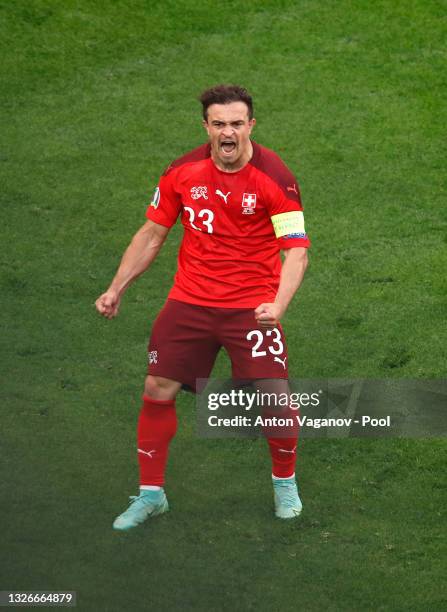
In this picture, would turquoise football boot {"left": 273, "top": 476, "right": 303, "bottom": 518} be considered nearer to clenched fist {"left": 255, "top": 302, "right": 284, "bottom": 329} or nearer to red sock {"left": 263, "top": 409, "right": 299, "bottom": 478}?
red sock {"left": 263, "top": 409, "right": 299, "bottom": 478}

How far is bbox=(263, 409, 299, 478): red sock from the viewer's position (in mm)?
8383

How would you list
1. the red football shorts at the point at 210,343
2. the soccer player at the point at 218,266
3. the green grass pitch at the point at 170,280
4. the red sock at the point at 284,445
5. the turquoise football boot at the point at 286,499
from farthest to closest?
the turquoise football boot at the point at 286,499, the red sock at the point at 284,445, the red football shorts at the point at 210,343, the soccer player at the point at 218,266, the green grass pitch at the point at 170,280

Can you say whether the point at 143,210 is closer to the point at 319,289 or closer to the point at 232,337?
the point at 319,289

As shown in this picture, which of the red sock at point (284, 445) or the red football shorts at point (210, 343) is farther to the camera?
the red sock at point (284, 445)

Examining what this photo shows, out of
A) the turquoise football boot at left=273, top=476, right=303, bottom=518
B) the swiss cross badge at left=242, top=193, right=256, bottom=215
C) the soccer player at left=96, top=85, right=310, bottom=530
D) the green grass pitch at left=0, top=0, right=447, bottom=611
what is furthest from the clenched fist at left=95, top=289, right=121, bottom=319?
the turquoise football boot at left=273, top=476, right=303, bottom=518

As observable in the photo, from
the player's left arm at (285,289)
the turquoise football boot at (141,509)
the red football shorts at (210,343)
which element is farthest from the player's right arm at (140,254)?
the turquoise football boot at (141,509)

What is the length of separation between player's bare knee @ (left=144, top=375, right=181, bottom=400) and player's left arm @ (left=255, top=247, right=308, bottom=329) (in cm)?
76

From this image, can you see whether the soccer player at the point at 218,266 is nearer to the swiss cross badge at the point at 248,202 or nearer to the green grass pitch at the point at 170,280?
the swiss cross badge at the point at 248,202

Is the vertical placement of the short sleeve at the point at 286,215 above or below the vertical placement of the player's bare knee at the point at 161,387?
above

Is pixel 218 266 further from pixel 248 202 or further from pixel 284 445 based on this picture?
pixel 284 445

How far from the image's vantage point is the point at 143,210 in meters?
12.5

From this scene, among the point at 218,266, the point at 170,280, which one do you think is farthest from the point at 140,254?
the point at 170,280

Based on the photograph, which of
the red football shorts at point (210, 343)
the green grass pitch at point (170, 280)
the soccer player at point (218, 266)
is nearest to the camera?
the green grass pitch at point (170, 280)

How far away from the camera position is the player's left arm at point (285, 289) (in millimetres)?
7672
